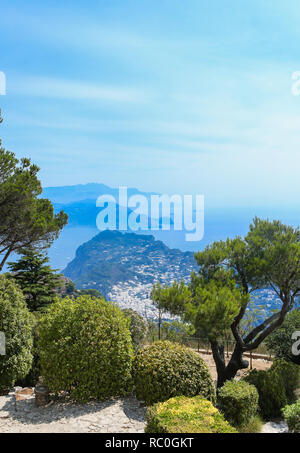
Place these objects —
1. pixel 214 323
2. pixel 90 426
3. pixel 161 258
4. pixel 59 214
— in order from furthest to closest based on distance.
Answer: pixel 161 258 < pixel 59 214 < pixel 214 323 < pixel 90 426

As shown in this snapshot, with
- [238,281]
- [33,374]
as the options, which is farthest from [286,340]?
[33,374]

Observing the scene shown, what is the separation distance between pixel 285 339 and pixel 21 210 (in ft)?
32.2

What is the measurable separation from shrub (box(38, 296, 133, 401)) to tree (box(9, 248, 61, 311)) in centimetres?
813

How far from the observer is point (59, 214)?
17391 millimetres

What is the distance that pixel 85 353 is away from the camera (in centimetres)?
795

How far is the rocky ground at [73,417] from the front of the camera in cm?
680

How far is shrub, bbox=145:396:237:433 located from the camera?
5773mm

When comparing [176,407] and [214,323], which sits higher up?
[214,323]

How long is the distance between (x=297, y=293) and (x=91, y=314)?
5652 millimetres

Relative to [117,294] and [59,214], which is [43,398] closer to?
[59,214]

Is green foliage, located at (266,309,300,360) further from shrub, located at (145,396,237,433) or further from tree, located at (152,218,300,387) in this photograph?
shrub, located at (145,396,237,433)

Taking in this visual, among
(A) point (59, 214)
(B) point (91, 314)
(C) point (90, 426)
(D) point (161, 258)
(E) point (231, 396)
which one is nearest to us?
(C) point (90, 426)

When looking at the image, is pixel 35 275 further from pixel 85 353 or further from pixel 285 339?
pixel 285 339
